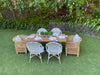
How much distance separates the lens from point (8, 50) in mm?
3680

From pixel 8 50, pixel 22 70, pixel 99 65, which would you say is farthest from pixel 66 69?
pixel 8 50

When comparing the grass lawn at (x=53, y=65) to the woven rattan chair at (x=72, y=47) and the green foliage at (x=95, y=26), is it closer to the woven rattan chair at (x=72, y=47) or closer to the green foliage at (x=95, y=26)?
the woven rattan chair at (x=72, y=47)

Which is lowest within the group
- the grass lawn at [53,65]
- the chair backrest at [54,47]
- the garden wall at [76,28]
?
the grass lawn at [53,65]

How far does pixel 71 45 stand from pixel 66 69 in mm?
815

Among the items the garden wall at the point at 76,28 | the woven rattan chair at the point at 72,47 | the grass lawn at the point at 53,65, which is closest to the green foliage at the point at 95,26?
the garden wall at the point at 76,28

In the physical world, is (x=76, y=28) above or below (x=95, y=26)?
below

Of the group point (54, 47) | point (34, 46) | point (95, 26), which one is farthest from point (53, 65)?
point (95, 26)

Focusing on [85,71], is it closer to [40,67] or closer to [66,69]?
[66,69]

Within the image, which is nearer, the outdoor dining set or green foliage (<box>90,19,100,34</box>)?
the outdoor dining set

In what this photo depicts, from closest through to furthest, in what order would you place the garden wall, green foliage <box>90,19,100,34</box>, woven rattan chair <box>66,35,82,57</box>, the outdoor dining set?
the outdoor dining set, woven rattan chair <box>66,35,82,57</box>, green foliage <box>90,19,100,34</box>, the garden wall

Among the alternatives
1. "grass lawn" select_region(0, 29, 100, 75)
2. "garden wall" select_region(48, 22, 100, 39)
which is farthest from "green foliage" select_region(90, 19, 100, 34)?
"grass lawn" select_region(0, 29, 100, 75)

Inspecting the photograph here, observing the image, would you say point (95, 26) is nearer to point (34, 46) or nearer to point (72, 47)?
point (72, 47)

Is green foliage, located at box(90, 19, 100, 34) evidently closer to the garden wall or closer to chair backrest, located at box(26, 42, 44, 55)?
the garden wall

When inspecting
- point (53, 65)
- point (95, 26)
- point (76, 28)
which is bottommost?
point (53, 65)
